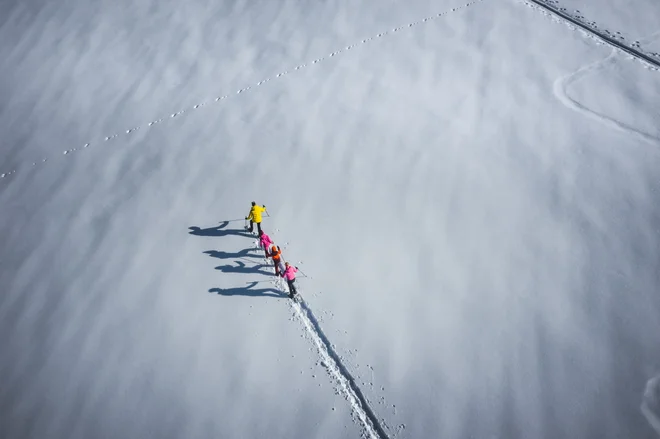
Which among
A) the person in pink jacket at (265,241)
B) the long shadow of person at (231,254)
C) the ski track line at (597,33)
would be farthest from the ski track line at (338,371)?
the ski track line at (597,33)

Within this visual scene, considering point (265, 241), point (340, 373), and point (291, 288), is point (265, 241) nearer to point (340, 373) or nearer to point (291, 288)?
point (291, 288)

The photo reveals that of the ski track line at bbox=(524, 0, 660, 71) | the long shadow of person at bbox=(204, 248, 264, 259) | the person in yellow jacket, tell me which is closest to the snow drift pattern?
the long shadow of person at bbox=(204, 248, 264, 259)

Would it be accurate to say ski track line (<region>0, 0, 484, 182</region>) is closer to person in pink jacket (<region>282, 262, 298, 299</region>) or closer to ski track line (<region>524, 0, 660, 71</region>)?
ski track line (<region>524, 0, 660, 71</region>)

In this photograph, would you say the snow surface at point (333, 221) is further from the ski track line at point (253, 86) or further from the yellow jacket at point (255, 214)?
the yellow jacket at point (255, 214)

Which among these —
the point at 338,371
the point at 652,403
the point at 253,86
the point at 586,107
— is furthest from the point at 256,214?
the point at 586,107

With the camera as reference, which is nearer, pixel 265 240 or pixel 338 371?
pixel 338 371
